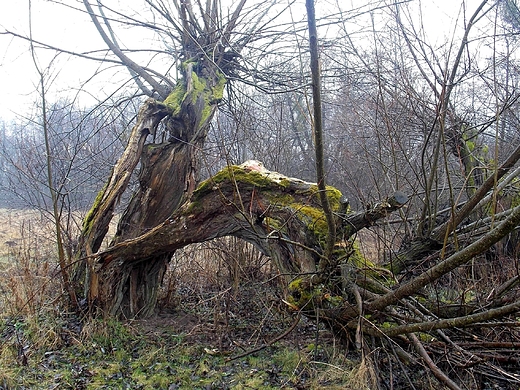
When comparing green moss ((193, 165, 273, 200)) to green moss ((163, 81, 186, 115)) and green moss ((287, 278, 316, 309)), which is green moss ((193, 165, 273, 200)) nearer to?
green moss ((287, 278, 316, 309))

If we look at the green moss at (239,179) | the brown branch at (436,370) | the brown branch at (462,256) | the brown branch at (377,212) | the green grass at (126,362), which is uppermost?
the green moss at (239,179)

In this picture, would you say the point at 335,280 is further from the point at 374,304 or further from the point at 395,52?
the point at 395,52

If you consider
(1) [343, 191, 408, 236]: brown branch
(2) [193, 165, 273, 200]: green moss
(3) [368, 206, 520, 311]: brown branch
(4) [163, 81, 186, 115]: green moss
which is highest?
(4) [163, 81, 186, 115]: green moss

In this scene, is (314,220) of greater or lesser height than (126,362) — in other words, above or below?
above

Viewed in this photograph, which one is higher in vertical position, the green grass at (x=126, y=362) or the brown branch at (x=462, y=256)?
the brown branch at (x=462, y=256)

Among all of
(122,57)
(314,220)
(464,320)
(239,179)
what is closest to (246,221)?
(239,179)

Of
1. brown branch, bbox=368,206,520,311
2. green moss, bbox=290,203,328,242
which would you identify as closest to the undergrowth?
brown branch, bbox=368,206,520,311

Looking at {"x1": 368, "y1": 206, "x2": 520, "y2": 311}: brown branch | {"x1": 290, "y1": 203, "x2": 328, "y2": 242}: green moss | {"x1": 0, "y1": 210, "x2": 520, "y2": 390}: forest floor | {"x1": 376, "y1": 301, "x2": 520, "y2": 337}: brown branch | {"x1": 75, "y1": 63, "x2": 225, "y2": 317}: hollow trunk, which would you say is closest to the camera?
{"x1": 368, "y1": 206, "x2": 520, "y2": 311}: brown branch

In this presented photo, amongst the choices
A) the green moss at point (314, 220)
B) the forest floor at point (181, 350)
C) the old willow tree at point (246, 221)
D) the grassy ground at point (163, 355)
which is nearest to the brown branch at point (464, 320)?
the old willow tree at point (246, 221)

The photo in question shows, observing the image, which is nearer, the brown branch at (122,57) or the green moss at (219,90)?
the green moss at (219,90)

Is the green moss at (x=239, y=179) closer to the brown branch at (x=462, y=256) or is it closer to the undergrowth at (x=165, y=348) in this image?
the undergrowth at (x=165, y=348)

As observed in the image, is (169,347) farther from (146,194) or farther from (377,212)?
(377,212)

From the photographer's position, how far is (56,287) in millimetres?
5922

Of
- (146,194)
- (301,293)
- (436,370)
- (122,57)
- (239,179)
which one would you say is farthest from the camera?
(122,57)
